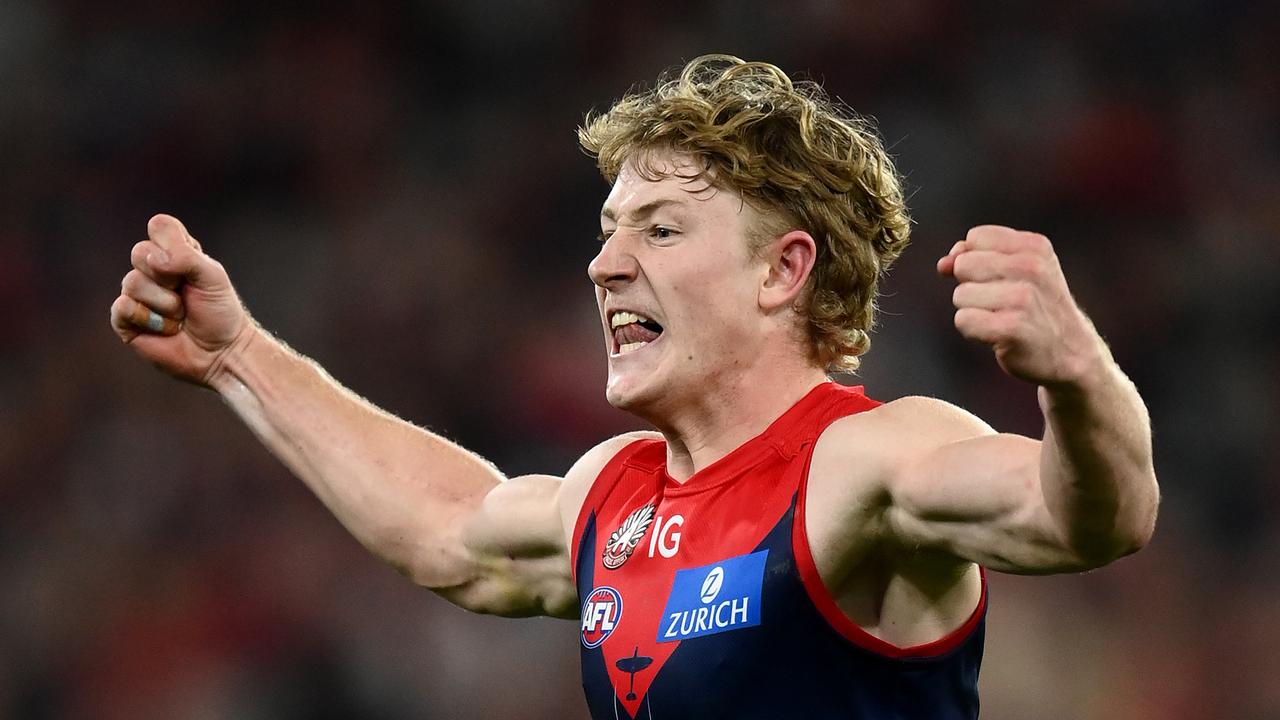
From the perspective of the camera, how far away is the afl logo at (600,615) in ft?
10.4

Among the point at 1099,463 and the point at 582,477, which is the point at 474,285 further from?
the point at 1099,463

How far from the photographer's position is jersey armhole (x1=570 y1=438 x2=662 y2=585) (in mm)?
3465

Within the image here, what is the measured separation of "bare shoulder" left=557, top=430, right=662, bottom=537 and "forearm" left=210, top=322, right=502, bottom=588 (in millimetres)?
389

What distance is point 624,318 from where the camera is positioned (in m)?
3.38

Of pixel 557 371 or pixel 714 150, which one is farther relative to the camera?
pixel 557 371

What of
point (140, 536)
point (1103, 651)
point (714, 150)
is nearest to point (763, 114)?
point (714, 150)

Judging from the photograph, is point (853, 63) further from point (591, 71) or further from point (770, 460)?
point (770, 460)

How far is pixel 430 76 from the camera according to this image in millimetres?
8578

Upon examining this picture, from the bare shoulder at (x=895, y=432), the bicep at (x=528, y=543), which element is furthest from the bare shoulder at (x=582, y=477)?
the bare shoulder at (x=895, y=432)

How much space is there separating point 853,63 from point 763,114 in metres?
5.14

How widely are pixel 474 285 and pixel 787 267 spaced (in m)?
4.75

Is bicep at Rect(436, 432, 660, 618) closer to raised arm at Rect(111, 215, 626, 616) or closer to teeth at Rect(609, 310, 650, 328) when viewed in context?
raised arm at Rect(111, 215, 626, 616)

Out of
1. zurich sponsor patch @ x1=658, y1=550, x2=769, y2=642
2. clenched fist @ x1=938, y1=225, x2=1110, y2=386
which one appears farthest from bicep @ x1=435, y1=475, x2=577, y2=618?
clenched fist @ x1=938, y1=225, x2=1110, y2=386

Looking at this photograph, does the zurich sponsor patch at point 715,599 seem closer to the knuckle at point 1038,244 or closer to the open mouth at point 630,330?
the open mouth at point 630,330
